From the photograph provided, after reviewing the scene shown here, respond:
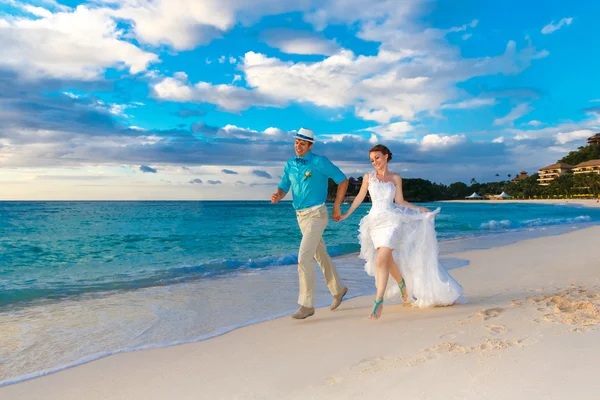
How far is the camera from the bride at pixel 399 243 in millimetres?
5051

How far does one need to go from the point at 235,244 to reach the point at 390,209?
51.0 feet

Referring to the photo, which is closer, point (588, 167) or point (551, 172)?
point (588, 167)

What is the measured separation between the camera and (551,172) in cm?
15050

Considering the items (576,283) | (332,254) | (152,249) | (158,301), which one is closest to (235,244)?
(152,249)

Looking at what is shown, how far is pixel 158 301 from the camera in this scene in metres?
7.05

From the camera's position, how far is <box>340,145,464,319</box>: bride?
5051 mm

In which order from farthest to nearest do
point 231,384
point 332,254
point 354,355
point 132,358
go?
point 332,254
point 132,358
point 354,355
point 231,384

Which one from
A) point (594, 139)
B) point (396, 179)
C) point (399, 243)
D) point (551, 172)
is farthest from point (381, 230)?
point (594, 139)

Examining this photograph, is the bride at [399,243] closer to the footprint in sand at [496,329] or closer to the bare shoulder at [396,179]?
the bare shoulder at [396,179]

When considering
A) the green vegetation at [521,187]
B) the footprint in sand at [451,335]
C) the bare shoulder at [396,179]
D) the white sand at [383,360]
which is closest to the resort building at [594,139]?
the green vegetation at [521,187]

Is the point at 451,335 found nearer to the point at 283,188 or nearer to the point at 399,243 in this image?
the point at 399,243

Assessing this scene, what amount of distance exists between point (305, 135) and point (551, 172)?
168m

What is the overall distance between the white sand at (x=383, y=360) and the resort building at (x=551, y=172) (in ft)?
512

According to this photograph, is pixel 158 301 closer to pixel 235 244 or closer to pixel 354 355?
pixel 354 355
